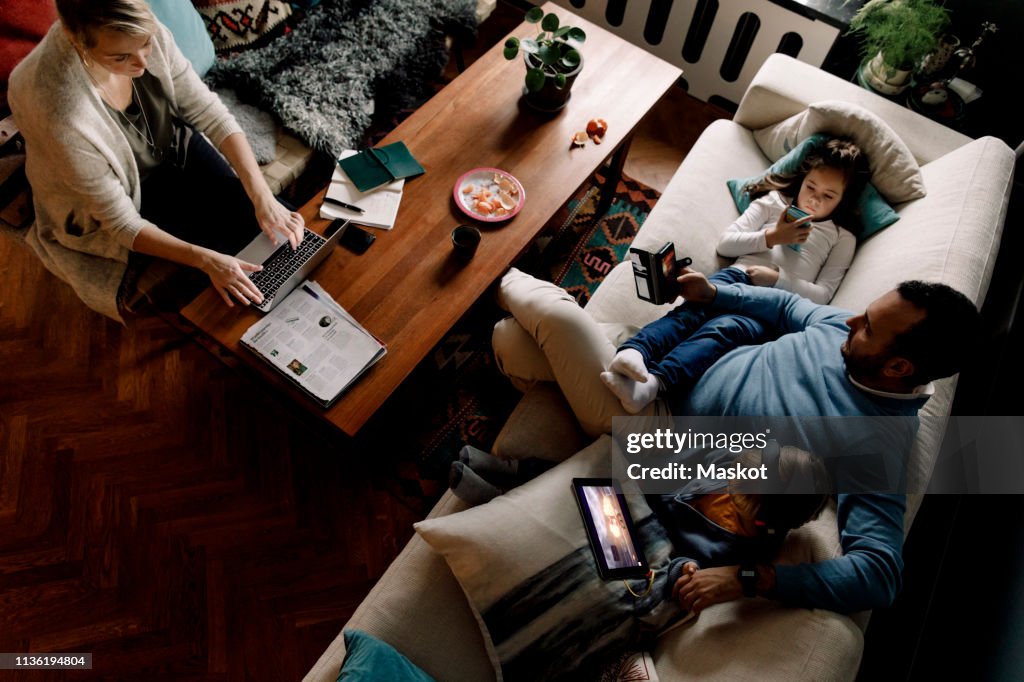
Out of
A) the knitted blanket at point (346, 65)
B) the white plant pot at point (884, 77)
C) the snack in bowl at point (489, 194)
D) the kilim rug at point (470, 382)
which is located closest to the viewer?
the snack in bowl at point (489, 194)

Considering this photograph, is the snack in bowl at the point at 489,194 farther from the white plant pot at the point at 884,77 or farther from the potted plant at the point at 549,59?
the white plant pot at the point at 884,77

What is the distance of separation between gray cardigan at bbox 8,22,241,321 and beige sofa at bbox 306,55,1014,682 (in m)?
→ 1.11

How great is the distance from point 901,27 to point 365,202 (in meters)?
1.88

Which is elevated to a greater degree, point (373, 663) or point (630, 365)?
point (630, 365)

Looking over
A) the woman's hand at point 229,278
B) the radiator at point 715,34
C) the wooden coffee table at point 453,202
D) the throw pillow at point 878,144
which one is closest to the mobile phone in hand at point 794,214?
the throw pillow at point 878,144

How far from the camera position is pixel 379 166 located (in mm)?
1861

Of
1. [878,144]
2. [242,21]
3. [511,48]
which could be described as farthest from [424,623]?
[242,21]

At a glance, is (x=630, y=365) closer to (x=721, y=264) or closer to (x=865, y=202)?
(x=721, y=264)

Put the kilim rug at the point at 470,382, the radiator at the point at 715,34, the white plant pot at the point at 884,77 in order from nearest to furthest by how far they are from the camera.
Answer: the kilim rug at the point at 470,382 → the white plant pot at the point at 884,77 → the radiator at the point at 715,34

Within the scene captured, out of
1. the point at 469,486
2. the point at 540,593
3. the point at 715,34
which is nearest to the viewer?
the point at 540,593

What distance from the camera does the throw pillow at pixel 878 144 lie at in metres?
1.83

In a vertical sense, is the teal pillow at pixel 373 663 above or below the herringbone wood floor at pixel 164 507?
above

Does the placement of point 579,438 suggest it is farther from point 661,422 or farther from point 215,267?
point 215,267

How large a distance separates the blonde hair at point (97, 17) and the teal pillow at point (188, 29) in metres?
0.55
